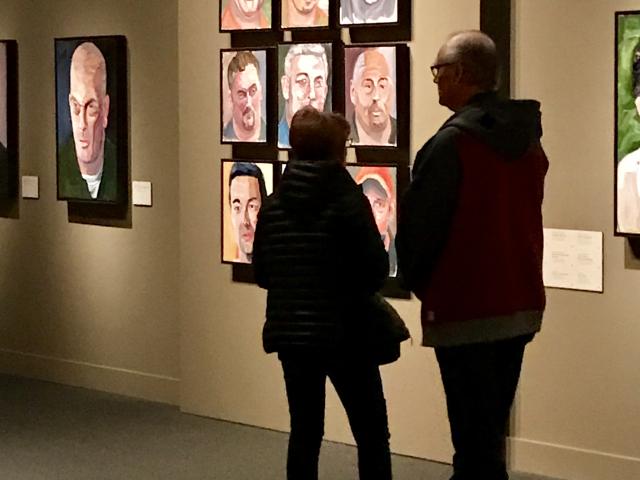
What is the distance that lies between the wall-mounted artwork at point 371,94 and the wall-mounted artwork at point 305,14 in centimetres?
25

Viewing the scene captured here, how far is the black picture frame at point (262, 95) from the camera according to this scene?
6574 mm

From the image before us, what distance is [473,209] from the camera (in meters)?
3.74

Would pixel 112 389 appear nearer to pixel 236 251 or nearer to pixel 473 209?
pixel 236 251

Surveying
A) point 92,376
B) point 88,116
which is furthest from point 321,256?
point 92,376

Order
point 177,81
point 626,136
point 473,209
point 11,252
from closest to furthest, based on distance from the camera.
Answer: point 473,209, point 626,136, point 177,81, point 11,252

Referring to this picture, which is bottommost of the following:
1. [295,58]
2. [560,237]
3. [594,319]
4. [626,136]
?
[594,319]

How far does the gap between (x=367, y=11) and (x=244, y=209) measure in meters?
1.25

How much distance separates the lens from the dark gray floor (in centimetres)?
595

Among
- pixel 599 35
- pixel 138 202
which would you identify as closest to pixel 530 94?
pixel 599 35

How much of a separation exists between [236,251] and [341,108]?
3.34ft

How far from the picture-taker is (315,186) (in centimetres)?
435

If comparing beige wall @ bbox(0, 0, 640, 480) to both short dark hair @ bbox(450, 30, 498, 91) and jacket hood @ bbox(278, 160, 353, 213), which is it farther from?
short dark hair @ bbox(450, 30, 498, 91)

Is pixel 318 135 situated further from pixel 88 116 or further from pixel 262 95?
pixel 88 116

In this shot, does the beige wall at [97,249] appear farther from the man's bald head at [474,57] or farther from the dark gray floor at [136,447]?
the man's bald head at [474,57]
